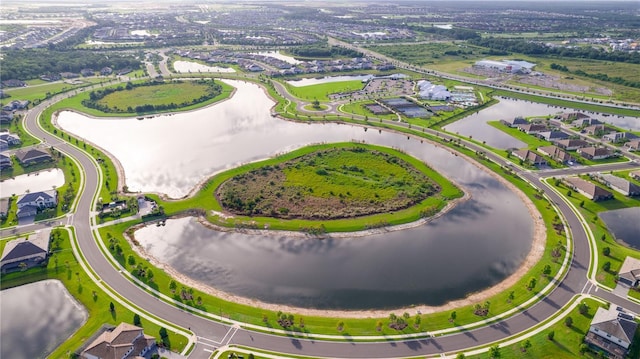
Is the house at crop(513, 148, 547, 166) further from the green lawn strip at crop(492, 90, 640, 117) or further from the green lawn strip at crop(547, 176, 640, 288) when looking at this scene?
the green lawn strip at crop(492, 90, 640, 117)

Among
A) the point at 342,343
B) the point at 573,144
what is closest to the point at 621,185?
the point at 573,144

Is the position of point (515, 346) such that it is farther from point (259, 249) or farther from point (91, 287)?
point (91, 287)

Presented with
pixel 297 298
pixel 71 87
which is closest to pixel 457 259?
pixel 297 298

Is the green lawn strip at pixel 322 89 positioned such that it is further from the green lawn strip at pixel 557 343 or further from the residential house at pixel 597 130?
the green lawn strip at pixel 557 343

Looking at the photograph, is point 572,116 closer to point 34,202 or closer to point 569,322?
point 569,322

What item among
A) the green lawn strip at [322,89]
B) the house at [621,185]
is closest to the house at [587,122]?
the house at [621,185]

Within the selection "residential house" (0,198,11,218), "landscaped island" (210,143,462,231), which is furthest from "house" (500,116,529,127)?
"residential house" (0,198,11,218)
